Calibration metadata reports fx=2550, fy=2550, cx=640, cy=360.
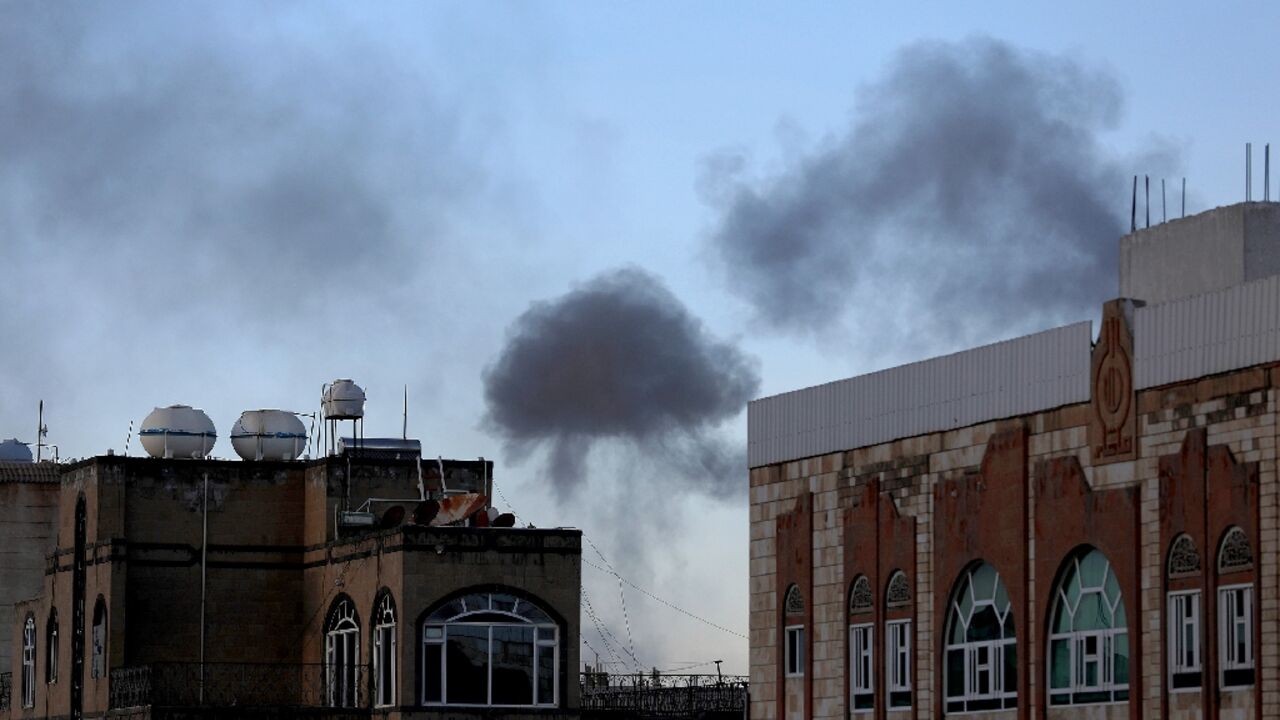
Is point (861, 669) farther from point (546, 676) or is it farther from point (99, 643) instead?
point (99, 643)

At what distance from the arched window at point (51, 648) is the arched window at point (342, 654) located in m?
8.75

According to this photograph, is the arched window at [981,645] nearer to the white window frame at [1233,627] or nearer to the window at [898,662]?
the window at [898,662]

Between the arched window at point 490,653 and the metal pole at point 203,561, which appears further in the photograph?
the metal pole at point 203,561

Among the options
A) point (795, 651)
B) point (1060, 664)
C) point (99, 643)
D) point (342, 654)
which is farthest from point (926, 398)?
point (99, 643)

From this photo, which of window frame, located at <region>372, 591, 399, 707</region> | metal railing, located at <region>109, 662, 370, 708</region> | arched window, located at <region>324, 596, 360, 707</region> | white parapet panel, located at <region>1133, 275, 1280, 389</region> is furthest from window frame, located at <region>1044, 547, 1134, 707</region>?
arched window, located at <region>324, 596, 360, 707</region>

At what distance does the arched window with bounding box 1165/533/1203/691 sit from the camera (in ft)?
126

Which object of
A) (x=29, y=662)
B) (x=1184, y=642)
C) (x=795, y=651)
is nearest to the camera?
(x=1184, y=642)

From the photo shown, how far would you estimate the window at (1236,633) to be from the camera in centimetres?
3731

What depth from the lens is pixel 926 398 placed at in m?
46.6

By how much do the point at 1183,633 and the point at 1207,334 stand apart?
4570mm

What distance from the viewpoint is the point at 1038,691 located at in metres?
42.2

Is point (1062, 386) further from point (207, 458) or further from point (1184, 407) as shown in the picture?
point (207, 458)

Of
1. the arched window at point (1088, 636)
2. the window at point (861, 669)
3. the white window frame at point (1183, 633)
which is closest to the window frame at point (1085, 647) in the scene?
the arched window at point (1088, 636)

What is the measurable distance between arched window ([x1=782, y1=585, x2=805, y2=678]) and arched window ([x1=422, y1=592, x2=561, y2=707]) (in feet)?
44.3
